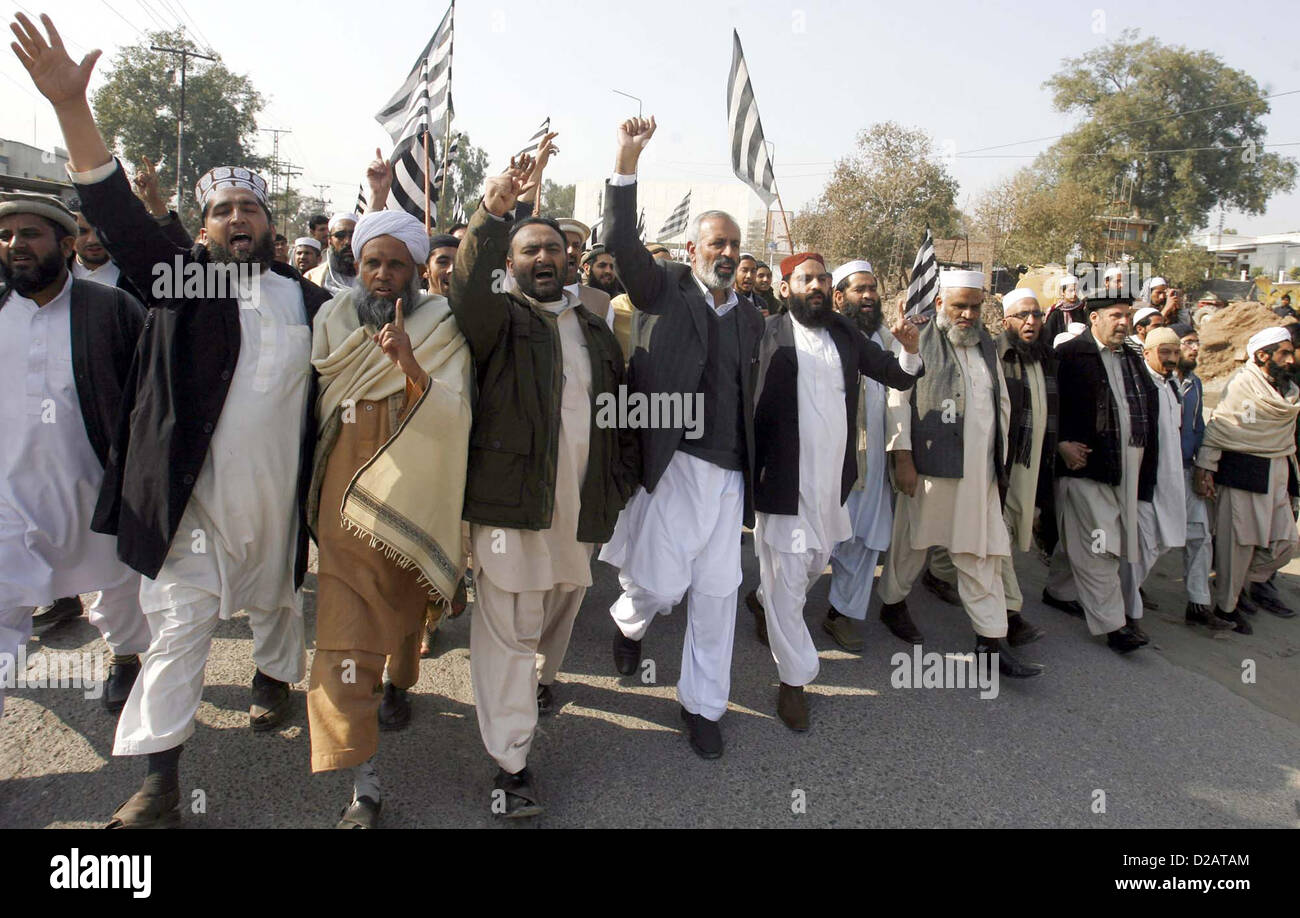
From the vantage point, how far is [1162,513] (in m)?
4.91

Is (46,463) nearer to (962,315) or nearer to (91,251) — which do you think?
(91,251)

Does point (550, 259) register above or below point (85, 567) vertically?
above

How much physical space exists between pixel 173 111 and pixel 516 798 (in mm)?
51672

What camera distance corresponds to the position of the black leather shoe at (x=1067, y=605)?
5250mm

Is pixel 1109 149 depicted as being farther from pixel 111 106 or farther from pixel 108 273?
pixel 111 106

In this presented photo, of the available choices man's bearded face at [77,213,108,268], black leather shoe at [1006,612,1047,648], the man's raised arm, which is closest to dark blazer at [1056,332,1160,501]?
black leather shoe at [1006,612,1047,648]

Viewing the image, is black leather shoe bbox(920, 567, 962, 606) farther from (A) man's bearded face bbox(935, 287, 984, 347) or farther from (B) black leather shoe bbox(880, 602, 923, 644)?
(A) man's bearded face bbox(935, 287, 984, 347)

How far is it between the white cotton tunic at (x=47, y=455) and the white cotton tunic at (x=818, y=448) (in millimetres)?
2863

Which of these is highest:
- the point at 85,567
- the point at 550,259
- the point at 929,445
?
the point at 550,259

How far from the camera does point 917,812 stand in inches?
117

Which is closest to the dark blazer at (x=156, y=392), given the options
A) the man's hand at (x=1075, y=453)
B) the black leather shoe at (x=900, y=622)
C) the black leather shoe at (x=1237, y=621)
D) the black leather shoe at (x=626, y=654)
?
the black leather shoe at (x=626, y=654)

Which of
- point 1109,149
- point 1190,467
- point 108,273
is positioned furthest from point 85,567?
point 1109,149

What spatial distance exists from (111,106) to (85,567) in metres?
49.1

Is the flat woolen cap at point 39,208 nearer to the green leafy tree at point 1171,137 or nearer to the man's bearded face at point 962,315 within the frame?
the man's bearded face at point 962,315
